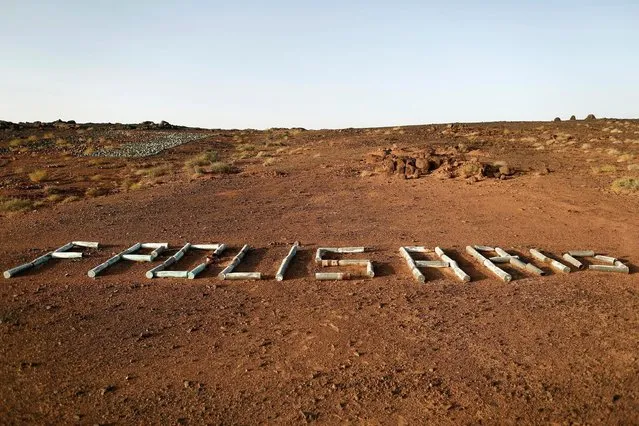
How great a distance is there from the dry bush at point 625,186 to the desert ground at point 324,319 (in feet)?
0.22

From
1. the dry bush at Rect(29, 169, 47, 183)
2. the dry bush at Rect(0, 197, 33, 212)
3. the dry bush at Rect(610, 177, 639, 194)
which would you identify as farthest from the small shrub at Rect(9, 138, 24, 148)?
the dry bush at Rect(610, 177, 639, 194)

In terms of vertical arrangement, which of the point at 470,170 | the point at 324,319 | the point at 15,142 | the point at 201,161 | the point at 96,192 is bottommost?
the point at 324,319

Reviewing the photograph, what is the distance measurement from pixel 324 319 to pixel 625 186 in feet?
38.1

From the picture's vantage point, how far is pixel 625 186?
1315cm

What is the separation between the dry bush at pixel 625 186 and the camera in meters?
13.0

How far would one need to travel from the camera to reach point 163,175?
62.6 ft

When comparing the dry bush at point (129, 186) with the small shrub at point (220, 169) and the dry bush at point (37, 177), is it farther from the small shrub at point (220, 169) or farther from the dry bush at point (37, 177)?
the dry bush at point (37, 177)

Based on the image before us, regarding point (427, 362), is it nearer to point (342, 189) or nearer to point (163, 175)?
point (342, 189)

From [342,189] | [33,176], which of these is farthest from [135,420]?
[33,176]

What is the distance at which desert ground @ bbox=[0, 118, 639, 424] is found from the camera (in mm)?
4457

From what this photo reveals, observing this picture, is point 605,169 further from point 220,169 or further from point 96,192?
point 96,192

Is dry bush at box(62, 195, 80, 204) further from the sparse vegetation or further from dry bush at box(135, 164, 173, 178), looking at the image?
dry bush at box(135, 164, 173, 178)

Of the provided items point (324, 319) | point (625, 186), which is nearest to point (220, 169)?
point (324, 319)

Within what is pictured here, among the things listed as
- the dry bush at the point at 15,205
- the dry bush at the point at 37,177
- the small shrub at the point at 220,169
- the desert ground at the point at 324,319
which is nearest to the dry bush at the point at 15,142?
the dry bush at the point at 37,177
